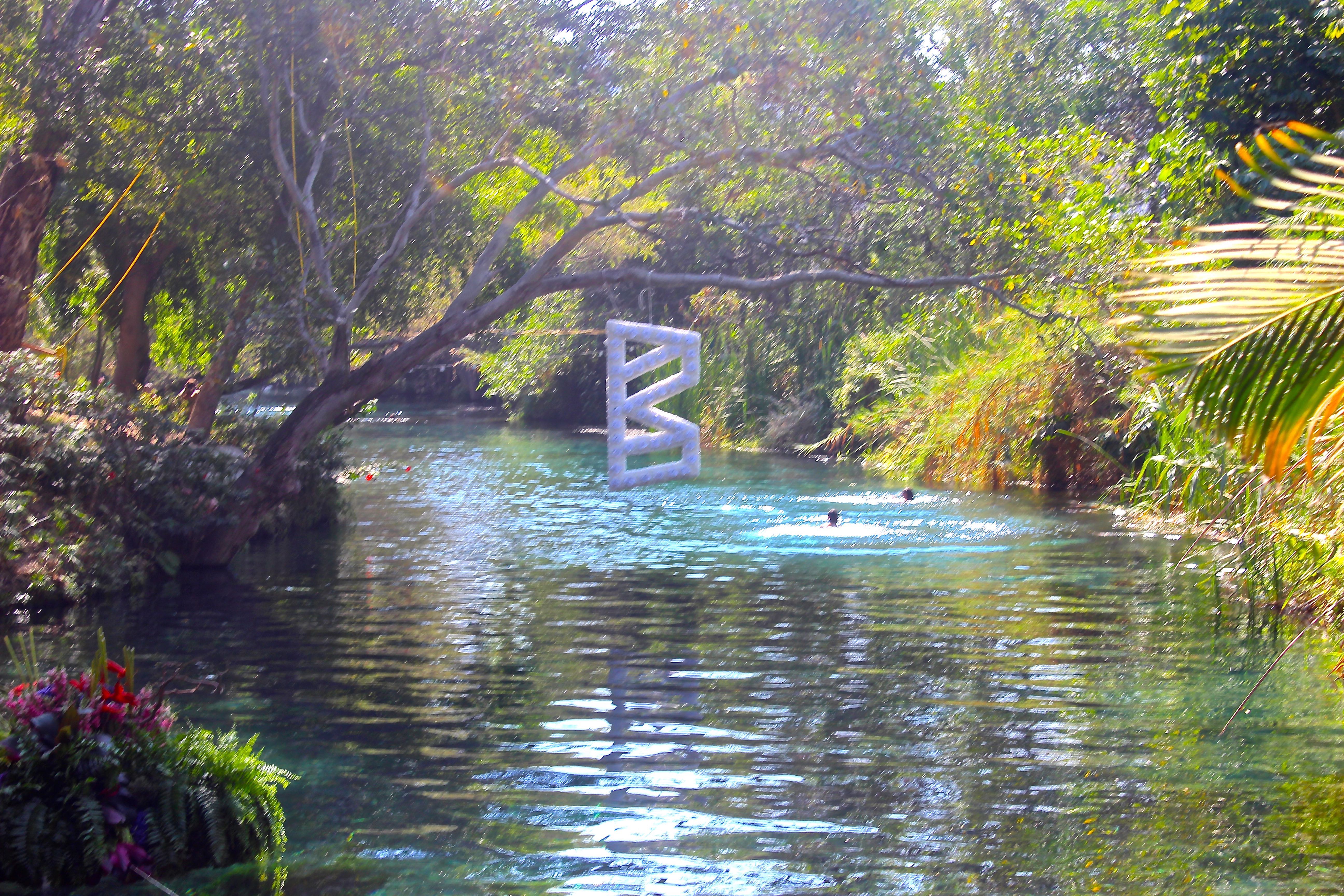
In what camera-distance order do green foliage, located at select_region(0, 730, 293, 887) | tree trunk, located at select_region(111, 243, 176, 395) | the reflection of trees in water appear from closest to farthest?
green foliage, located at select_region(0, 730, 293, 887) → the reflection of trees in water → tree trunk, located at select_region(111, 243, 176, 395)

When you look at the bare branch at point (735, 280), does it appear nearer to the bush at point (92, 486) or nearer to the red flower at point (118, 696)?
the bush at point (92, 486)

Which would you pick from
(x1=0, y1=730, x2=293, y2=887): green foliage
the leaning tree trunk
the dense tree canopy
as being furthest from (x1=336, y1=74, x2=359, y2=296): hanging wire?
(x1=0, y1=730, x2=293, y2=887): green foliage

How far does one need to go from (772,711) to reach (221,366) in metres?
12.0

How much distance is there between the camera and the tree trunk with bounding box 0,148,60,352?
1597cm

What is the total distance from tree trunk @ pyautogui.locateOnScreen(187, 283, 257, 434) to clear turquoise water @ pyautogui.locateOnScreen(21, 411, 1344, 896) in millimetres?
2332

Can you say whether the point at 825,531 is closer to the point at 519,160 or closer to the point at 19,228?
the point at 519,160

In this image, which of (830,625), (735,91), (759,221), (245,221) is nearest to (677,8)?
(735,91)

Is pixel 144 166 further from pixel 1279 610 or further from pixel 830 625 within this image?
pixel 1279 610

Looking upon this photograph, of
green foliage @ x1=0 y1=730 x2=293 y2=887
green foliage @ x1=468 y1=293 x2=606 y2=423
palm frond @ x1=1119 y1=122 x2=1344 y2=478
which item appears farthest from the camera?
green foliage @ x1=468 y1=293 x2=606 y2=423

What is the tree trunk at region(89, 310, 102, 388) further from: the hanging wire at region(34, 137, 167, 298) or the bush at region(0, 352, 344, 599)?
the bush at region(0, 352, 344, 599)

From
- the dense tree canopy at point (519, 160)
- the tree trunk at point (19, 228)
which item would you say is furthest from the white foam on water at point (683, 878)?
the tree trunk at point (19, 228)

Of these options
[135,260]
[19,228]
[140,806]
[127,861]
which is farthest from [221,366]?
[127,861]

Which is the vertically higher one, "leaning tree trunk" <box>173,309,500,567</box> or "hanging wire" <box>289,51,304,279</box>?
"hanging wire" <box>289,51,304,279</box>

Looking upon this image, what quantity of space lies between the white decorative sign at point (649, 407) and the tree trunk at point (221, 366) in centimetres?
730
